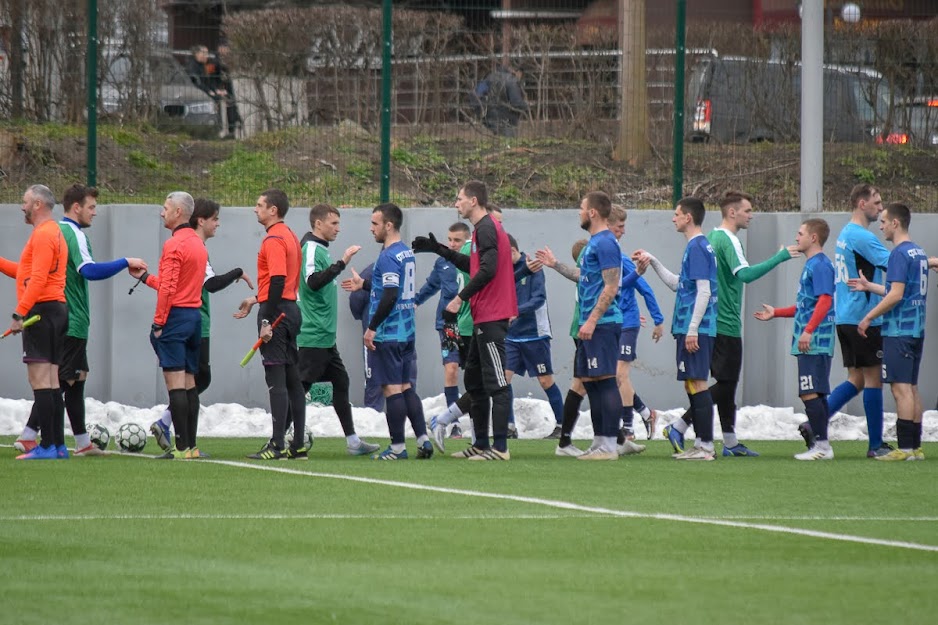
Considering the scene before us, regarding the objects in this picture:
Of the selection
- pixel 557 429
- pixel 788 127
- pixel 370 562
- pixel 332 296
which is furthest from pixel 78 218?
pixel 788 127

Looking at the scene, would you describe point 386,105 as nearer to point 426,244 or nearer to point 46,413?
point 426,244

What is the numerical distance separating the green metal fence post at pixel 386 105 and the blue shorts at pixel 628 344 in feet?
13.9

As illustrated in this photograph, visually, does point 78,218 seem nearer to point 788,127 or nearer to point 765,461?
point 765,461

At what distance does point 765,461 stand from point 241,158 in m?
7.96

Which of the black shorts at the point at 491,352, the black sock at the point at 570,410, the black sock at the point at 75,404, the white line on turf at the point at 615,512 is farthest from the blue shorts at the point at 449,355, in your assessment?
the white line on turf at the point at 615,512

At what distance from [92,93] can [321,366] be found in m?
6.33

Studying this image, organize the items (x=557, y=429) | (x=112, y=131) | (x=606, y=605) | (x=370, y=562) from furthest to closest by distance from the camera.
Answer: (x=112, y=131) → (x=557, y=429) → (x=370, y=562) → (x=606, y=605)

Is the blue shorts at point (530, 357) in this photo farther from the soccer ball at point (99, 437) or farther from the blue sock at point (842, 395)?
the soccer ball at point (99, 437)

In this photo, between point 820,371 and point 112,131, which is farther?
point 112,131

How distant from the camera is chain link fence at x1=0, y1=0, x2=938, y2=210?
17.1 meters

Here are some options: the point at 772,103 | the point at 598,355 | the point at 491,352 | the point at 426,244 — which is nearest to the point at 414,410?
the point at 491,352

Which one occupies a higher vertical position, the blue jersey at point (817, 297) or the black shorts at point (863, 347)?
the blue jersey at point (817, 297)

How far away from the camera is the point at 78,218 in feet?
38.8

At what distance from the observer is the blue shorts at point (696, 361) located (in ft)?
38.9
